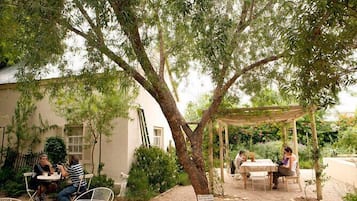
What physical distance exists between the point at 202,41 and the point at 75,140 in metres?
7.33

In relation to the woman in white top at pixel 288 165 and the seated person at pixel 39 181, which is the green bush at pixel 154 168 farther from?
the woman in white top at pixel 288 165

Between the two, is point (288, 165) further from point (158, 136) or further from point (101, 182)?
point (101, 182)

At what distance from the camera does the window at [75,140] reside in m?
10.6

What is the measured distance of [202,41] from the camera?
526cm

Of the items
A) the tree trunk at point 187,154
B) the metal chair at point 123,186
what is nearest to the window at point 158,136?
the metal chair at point 123,186

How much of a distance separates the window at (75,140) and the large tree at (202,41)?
4.72 metres

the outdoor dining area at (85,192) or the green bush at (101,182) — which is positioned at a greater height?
the outdoor dining area at (85,192)

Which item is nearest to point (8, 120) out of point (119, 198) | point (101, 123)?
point (101, 123)

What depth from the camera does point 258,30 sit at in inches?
266

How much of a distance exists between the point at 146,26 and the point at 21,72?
2.95 metres

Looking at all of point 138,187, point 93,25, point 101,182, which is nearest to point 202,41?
point 93,25

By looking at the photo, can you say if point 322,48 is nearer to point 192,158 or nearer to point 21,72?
point 192,158

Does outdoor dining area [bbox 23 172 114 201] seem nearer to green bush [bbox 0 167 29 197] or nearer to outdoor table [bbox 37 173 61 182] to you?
outdoor table [bbox 37 173 61 182]

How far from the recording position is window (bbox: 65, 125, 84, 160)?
10633 mm
